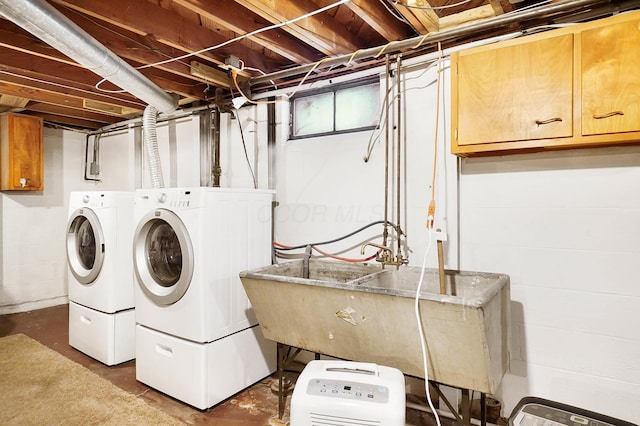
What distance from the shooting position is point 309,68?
2551 mm

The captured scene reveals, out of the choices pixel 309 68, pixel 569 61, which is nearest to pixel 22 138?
pixel 309 68

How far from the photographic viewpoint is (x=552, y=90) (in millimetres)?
1711

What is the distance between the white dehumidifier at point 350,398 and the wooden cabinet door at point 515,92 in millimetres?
1221

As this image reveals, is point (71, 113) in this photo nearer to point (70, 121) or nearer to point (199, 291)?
point (70, 121)

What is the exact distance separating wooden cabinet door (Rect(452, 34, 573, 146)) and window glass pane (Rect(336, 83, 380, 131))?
716 millimetres

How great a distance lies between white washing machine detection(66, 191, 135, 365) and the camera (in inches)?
114

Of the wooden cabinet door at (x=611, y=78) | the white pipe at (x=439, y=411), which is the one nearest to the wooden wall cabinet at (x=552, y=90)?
the wooden cabinet door at (x=611, y=78)

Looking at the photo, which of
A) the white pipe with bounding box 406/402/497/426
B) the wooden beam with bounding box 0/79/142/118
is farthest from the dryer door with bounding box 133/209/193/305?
the wooden beam with bounding box 0/79/142/118

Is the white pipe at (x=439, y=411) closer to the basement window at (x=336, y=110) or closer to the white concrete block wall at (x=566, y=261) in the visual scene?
the white concrete block wall at (x=566, y=261)

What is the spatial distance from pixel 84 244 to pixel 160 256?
1104mm

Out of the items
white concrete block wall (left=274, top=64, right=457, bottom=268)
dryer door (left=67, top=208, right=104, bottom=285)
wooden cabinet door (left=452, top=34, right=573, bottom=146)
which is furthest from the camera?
dryer door (left=67, top=208, right=104, bottom=285)

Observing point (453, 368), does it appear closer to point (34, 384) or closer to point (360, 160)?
point (360, 160)

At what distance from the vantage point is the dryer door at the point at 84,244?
2.98m

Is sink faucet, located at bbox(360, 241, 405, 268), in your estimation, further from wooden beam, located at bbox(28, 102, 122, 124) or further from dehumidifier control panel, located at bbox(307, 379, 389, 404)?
wooden beam, located at bbox(28, 102, 122, 124)
